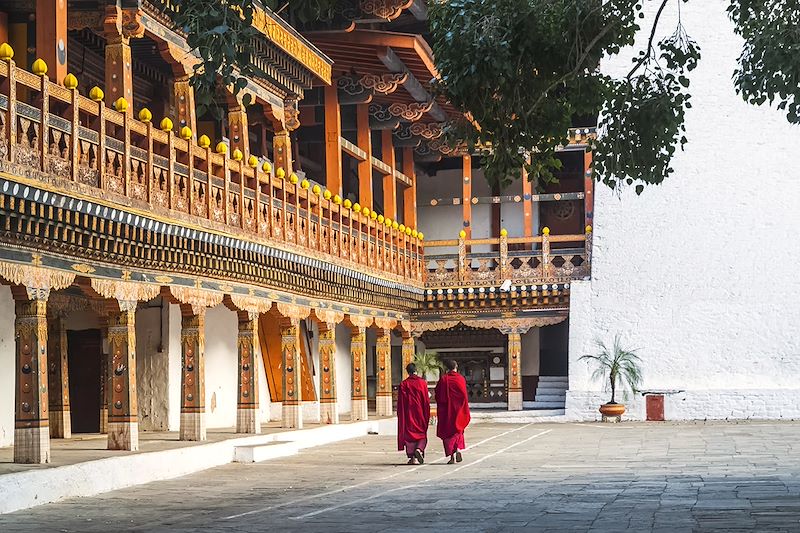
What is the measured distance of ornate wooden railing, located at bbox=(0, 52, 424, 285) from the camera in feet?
34.6

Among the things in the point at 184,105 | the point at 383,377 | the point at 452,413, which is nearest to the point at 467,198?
the point at 383,377

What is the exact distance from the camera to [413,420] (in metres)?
14.5

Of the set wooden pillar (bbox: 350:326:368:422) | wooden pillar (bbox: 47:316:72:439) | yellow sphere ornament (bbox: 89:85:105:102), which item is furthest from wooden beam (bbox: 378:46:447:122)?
yellow sphere ornament (bbox: 89:85:105:102)

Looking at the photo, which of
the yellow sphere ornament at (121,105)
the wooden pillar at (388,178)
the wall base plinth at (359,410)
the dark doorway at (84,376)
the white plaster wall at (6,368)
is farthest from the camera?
the wooden pillar at (388,178)

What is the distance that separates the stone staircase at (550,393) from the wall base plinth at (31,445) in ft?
51.3

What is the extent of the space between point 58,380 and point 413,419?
14.7ft

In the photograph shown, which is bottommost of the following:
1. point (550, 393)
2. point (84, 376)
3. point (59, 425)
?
point (550, 393)

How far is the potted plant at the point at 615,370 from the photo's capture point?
79.7 ft

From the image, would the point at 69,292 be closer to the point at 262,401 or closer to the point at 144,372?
the point at 144,372

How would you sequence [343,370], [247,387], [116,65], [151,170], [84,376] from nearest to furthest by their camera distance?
[151,170], [116,65], [247,387], [84,376], [343,370]

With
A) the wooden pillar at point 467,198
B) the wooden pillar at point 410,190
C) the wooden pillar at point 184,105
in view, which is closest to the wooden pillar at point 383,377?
the wooden pillar at point 410,190

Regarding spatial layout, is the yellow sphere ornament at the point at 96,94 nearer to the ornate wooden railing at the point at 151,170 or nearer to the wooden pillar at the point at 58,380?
the ornate wooden railing at the point at 151,170

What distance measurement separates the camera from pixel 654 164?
10.7 m

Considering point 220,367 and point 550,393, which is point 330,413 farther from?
point 550,393
